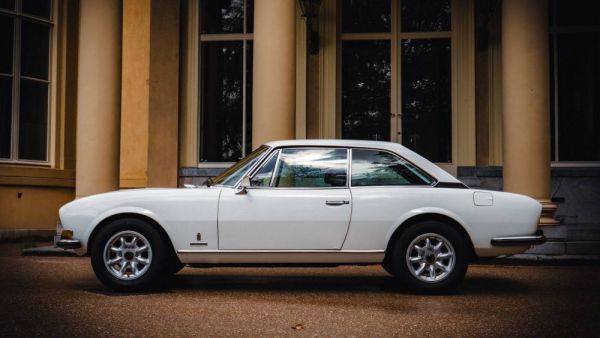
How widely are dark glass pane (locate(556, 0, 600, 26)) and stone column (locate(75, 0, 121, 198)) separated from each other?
25.3 feet

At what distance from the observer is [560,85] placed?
1268cm

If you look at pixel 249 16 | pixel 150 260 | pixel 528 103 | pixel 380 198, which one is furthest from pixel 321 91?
pixel 150 260

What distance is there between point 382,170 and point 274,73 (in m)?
3.42

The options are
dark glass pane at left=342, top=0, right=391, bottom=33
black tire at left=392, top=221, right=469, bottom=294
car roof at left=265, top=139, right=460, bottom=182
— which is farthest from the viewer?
dark glass pane at left=342, top=0, right=391, bottom=33

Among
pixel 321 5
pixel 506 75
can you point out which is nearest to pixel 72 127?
pixel 321 5

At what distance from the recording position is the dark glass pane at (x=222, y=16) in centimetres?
1349

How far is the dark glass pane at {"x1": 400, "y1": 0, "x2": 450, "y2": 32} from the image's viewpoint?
12.9 metres

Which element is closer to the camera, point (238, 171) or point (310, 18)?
point (238, 171)

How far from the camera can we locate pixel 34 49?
13.5m

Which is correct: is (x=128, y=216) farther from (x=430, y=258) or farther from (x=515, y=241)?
(x=515, y=241)

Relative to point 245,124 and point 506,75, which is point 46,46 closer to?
point 245,124

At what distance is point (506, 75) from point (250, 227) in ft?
16.6

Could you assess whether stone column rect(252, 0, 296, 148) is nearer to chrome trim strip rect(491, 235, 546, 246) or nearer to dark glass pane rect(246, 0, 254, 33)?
dark glass pane rect(246, 0, 254, 33)

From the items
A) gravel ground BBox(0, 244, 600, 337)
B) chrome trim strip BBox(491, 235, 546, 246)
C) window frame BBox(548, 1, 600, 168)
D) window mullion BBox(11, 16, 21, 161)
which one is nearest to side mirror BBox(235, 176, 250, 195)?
gravel ground BBox(0, 244, 600, 337)
